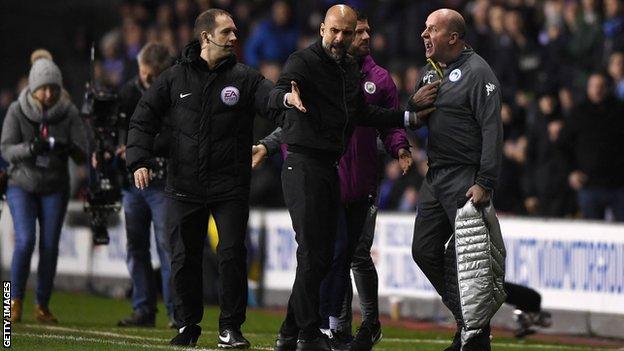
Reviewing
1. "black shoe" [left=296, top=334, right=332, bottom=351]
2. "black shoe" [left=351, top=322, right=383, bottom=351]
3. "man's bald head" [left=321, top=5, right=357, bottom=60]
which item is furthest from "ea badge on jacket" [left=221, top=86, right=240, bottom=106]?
"black shoe" [left=351, top=322, right=383, bottom=351]

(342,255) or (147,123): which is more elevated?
(147,123)

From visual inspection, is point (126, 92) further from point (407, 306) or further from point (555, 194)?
point (555, 194)

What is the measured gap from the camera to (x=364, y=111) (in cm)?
1099

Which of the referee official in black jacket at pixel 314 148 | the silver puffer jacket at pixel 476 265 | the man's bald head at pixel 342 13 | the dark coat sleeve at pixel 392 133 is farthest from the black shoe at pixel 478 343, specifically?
the man's bald head at pixel 342 13

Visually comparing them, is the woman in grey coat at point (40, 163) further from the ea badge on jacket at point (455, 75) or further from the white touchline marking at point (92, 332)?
the ea badge on jacket at point (455, 75)

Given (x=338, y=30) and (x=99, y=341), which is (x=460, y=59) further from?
(x=99, y=341)

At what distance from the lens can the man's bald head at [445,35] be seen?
36.5 feet

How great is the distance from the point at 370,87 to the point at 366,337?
5.84 feet

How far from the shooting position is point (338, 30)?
10.6 m

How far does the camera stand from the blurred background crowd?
17.4 m

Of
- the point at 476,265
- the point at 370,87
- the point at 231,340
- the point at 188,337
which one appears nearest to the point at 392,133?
the point at 370,87

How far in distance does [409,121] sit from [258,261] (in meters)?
7.60

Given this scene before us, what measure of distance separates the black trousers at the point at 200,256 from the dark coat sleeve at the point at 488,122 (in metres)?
1.74

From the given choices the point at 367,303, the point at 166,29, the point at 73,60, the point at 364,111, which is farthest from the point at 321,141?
the point at 73,60
